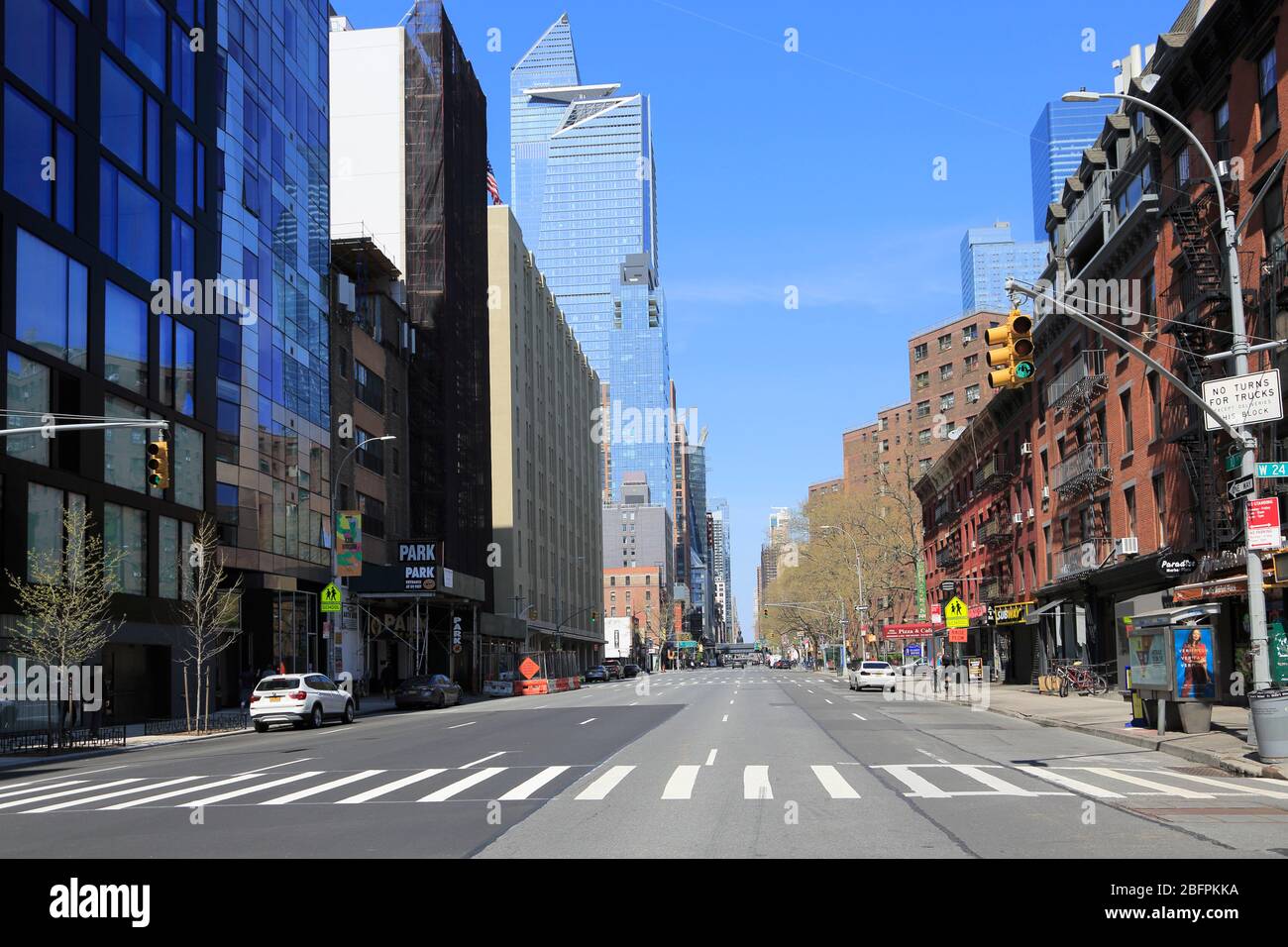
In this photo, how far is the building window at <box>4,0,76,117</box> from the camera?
1374 inches

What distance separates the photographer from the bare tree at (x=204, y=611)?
119 ft

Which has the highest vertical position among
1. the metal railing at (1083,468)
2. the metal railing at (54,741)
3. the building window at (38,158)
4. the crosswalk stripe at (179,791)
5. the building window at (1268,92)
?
the building window at (38,158)

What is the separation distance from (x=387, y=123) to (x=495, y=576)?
35787 millimetres

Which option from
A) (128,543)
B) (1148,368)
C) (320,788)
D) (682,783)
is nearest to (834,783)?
(682,783)

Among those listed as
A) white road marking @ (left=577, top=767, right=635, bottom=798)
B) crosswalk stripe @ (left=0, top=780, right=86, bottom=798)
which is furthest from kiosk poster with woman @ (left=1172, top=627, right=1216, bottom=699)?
crosswalk stripe @ (left=0, top=780, right=86, bottom=798)

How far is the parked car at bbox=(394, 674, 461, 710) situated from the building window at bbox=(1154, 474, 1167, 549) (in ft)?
97.0

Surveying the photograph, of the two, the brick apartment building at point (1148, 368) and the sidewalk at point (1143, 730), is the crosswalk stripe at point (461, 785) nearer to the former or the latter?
the sidewalk at point (1143, 730)

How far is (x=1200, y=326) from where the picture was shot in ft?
102

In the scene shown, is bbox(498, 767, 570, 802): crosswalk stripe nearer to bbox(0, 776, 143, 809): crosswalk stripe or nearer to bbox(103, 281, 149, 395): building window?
bbox(0, 776, 143, 809): crosswalk stripe

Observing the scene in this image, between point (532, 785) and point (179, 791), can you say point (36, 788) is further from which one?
point (532, 785)

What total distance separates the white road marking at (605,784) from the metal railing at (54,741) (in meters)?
16.8

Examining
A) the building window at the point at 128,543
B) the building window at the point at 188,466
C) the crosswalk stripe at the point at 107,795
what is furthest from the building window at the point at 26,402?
the crosswalk stripe at the point at 107,795

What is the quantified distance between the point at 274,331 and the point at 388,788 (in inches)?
1501
